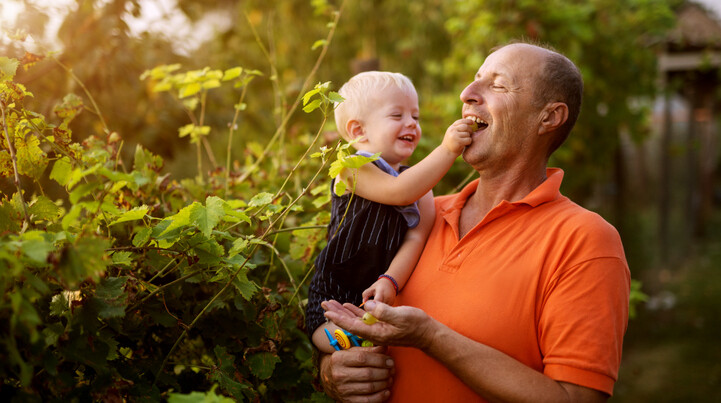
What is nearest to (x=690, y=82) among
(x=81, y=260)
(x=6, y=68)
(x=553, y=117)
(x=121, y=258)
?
(x=553, y=117)

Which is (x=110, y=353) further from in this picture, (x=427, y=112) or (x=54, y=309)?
(x=427, y=112)

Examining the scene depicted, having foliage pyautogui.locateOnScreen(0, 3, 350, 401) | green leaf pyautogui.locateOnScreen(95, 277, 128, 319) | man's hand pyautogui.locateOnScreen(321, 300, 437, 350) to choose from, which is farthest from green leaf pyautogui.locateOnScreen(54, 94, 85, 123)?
man's hand pyautogui.locateOnScreen(321, 300, 437, 350)

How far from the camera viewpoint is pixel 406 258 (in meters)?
1.91

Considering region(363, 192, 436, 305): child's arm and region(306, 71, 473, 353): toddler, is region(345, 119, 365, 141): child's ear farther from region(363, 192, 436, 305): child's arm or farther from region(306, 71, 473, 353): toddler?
region(363, 192, 436, 305): child's arm

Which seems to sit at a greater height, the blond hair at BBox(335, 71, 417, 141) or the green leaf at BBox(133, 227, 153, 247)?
the blond hair at BBox(335, 71, 417, 141)

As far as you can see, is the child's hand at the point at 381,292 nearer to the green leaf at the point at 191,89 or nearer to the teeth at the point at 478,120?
the teeth at the point at 478,120

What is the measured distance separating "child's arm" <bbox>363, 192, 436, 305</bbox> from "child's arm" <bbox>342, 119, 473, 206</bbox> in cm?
16

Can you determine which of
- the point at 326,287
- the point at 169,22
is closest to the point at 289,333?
the point at 326,287

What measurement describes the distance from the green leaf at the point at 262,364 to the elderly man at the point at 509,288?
19 centimetres

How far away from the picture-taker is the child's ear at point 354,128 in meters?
2.06

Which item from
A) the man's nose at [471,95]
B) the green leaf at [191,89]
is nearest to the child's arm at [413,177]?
the man's nose at [471,95]

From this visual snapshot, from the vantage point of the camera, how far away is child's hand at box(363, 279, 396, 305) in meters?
1.76

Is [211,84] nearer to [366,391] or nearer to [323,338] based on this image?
[323,338]

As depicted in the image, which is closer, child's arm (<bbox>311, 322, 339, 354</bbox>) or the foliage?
the foliage
